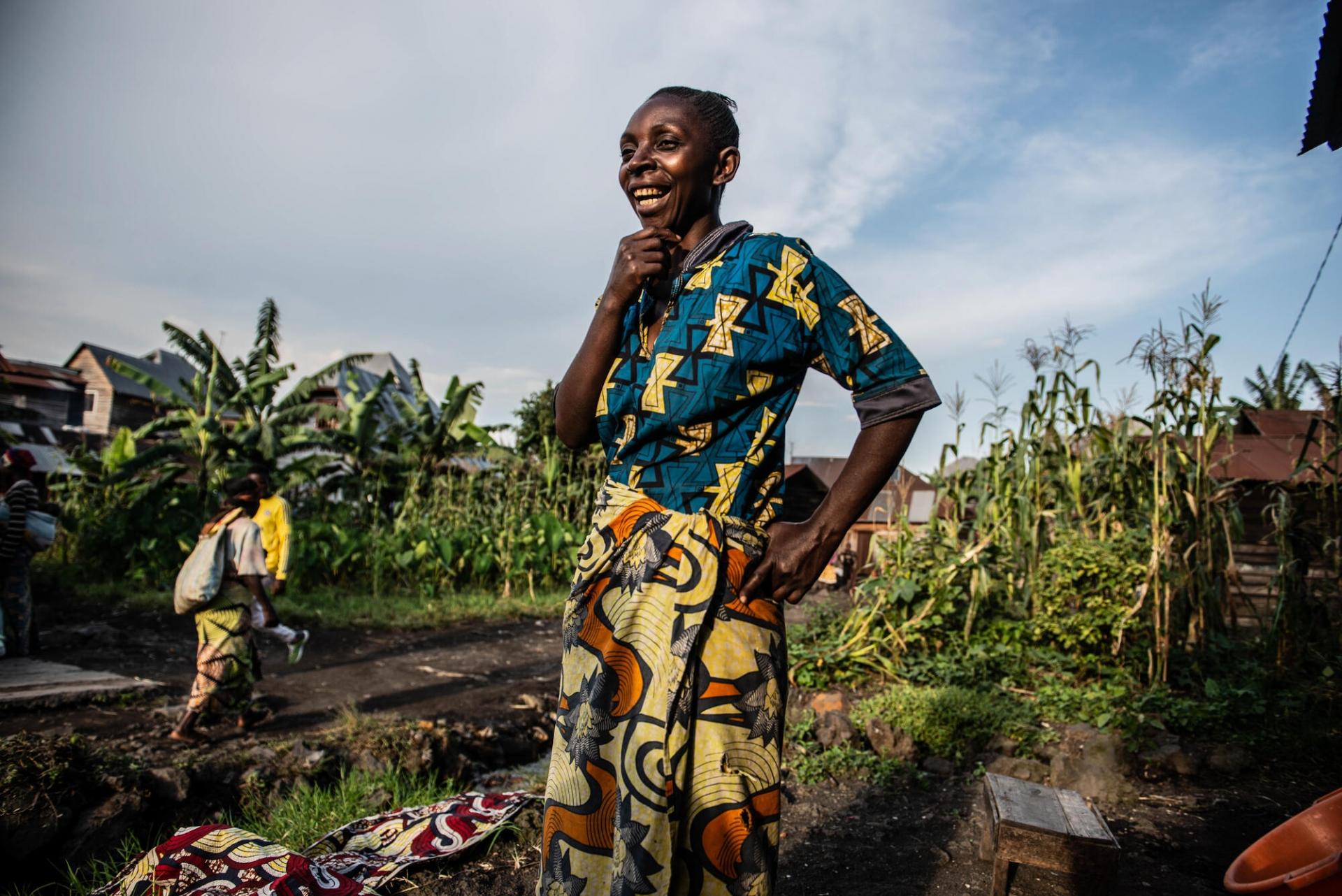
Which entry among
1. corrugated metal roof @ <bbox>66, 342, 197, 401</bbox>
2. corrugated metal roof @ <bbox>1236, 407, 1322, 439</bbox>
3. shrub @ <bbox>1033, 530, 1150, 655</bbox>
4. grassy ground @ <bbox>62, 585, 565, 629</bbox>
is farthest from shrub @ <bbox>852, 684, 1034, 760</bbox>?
corrugated metal roof @ <bbox>66, 342, 197, 401</bbox>

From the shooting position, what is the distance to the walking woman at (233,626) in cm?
452

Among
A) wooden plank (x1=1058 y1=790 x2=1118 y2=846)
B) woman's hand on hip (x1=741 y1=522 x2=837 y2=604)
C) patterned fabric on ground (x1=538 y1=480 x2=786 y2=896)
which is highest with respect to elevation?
woman's hand on hip (x1=741 y1=522 x2=837 y2=604)

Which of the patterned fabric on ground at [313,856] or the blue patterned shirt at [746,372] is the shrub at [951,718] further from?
the blue patterned shirt at [746,372]

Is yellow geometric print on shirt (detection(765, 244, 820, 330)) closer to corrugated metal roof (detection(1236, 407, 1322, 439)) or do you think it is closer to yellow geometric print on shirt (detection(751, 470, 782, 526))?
yellow geometric print on shirt (detection(751, 470, 782, 526))

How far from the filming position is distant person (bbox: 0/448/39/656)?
17.9 ft

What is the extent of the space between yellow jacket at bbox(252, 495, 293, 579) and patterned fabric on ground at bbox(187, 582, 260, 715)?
1.84 ft

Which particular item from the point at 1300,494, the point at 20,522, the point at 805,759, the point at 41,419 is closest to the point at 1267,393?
the point at 1300,494

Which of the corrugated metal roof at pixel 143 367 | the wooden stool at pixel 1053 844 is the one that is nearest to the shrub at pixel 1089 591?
the wooden stool at pixel 1053 844

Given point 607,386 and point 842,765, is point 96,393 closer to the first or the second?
point 842,765

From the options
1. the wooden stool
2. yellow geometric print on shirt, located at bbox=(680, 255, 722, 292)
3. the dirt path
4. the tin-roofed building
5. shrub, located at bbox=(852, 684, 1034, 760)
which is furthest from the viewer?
the tin-roofed building

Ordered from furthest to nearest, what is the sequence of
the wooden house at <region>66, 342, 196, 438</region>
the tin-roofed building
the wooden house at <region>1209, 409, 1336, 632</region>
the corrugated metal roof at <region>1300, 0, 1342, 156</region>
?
the wooden house at <region>66, 342, 196, 438</region> → the tin-roofed building → the wooden house at <region>1209, 409, 1336, 632</region> → the corrugated metal roof at <region>1300, 0, 1342, 156</region>

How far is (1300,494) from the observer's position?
4621 millimetres

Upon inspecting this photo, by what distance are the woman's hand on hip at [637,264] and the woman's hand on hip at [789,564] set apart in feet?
1.60

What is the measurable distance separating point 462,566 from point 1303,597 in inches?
344
